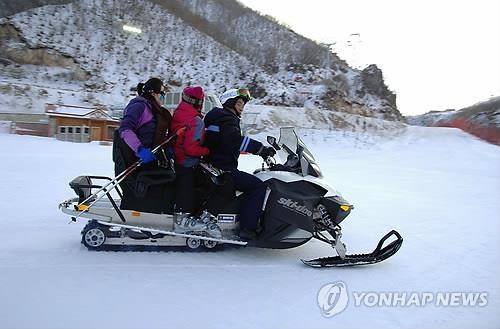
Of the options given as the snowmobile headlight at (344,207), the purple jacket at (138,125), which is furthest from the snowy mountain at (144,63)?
the snowmobile headlight at (344,207)

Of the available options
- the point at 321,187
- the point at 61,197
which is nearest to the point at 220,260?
the point at 321,187

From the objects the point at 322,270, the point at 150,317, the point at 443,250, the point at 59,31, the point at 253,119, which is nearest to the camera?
the point at 150,317

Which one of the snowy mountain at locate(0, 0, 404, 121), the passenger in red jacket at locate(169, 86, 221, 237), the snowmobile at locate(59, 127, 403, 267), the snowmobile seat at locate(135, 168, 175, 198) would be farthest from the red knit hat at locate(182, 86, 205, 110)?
the snowy mountain at locate(0, 0, 404, 121)

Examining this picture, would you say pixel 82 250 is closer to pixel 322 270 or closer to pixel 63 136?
pixel 322 270

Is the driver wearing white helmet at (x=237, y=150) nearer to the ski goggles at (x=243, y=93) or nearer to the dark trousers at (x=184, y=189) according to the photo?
the ski goggles at (x=243, y=93)

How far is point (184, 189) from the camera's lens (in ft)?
13.5

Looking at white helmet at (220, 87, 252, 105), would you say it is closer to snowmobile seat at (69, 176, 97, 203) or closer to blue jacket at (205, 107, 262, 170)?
blue jacket at (205, 107, 262, 170)

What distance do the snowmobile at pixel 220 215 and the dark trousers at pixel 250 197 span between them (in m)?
0.06

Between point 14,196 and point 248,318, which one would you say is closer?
point 248,318

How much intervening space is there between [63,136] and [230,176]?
63.0 feet

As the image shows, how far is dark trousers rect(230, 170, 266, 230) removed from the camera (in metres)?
4.18

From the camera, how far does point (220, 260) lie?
13.2 feet

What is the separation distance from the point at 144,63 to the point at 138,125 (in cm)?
3756

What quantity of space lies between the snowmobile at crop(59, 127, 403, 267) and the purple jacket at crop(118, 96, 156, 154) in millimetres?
363
